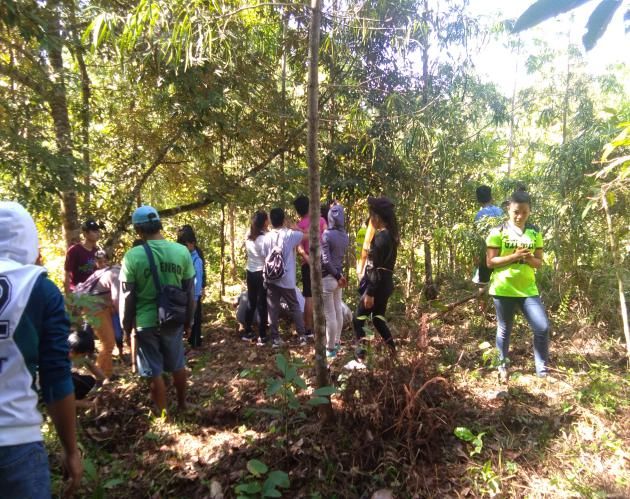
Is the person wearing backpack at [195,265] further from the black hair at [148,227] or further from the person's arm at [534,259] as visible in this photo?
the person's arm at [534,259]

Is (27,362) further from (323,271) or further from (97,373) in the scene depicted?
(97,373)

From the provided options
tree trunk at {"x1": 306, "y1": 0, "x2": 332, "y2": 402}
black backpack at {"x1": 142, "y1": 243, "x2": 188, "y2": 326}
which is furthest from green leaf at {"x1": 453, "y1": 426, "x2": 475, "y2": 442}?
black backpack at {"x1": 142, "y1": 243, "x2": 188, "y2": 326}

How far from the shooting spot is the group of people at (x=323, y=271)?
365cm

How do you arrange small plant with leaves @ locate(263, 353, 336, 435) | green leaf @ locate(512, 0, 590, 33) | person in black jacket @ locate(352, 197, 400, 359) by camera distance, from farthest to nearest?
person in black jacket @ locate(352, 197, 400, 359) < small plant with leaves @ locate(263, 353, 336, 435) < green leaf @ locate(512, 0, 590, 33)

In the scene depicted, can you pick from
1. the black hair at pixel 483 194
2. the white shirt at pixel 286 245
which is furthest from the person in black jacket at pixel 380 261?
the black hair at pixel 483 194

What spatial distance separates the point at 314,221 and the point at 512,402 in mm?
2151

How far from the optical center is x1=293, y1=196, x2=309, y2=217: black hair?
15.2 ft

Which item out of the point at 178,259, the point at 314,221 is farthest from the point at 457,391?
the point at 178,259

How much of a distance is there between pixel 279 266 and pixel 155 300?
Answer: 1.84 metres

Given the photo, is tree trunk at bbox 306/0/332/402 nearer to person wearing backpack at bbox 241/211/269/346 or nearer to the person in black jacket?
the person in black jacket

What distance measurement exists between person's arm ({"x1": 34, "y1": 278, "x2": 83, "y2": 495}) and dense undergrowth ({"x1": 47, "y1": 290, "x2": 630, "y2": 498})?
3.72 feet

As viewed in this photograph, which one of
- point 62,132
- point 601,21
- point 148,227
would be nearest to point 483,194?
point 148,227

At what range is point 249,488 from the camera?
235 cm

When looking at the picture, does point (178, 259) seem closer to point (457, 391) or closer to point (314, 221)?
point (314, 221)
